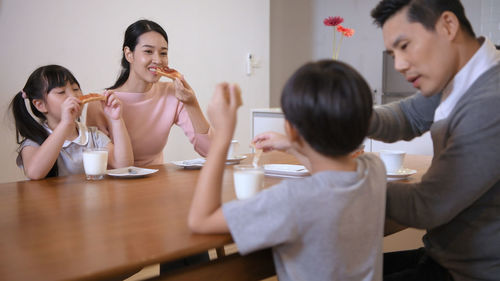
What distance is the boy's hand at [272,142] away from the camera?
1.25 m

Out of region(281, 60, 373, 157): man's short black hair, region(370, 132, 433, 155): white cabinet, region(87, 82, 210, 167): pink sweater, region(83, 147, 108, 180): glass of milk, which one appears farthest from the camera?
region(370, 132, 433, 155): white cabinet

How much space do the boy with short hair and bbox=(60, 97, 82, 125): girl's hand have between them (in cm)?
89

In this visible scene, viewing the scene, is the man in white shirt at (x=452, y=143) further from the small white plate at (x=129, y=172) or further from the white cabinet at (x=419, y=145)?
the white cabinet at (x=419, y=145)

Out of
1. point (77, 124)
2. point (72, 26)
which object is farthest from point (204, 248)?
point (72, 26)

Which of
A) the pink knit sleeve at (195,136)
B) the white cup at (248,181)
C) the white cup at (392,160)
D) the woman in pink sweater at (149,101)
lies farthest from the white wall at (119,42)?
the white cup at (392,160)

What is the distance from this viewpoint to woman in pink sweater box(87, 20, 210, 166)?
A: 208 cm

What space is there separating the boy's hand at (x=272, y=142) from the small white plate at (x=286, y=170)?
0.66 ft

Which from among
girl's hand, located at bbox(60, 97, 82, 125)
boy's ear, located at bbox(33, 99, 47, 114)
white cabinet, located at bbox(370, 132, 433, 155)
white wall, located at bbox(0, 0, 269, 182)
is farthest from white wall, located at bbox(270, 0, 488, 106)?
girl's hand, located at bbox(60, 97, 82, 125)

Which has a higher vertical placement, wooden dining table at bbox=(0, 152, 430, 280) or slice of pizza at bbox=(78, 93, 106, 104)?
slice of pizza at bbox=(78, 93, 106, 104)

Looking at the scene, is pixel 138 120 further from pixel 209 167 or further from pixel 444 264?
pixel 444 264

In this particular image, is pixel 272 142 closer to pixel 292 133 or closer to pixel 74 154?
pixel 292 133

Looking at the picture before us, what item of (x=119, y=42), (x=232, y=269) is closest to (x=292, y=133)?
(x=232, y=269)

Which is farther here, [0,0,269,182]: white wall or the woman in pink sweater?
[0,0,269,182]: white wall

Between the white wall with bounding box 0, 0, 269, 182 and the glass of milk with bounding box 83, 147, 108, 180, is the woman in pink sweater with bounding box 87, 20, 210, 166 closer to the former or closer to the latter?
the glass of milk with bounding box 83, 147, 108, 180
